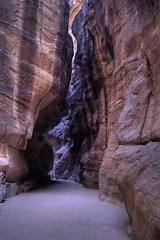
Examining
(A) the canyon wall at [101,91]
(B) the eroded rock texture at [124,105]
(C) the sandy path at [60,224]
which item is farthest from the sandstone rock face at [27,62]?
(C) the sandy path at [60,224]

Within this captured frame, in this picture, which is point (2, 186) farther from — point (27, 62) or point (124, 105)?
point (27, 62)

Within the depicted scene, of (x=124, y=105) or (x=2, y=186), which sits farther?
(x=2, y=186)

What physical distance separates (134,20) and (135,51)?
1.82 m

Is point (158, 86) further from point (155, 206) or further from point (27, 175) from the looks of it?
point (27, 175)

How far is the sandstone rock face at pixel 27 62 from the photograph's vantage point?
10.2m

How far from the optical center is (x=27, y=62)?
11.5 m

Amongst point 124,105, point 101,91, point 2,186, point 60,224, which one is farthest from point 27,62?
point 60,224

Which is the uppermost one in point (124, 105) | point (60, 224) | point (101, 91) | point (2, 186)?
point (101, 91)

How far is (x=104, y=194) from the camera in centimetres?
916

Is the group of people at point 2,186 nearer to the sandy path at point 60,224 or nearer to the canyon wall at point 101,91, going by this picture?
the canyon wall at point 101,91

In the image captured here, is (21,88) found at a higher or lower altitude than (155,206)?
higher

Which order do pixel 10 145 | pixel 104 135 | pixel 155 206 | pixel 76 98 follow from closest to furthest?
pixel 155 206 < pixel 10 145 < pixel 104 135 < pixel 76 98

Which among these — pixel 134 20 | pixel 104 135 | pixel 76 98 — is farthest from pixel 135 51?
pixel 76 98

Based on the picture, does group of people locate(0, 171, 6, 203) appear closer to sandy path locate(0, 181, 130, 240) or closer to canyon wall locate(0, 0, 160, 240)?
canyon wall locate(0, 0, 160, 240)
